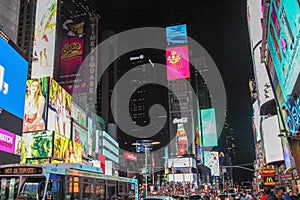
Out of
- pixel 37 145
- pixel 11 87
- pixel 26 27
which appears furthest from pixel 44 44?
pixel 26 27

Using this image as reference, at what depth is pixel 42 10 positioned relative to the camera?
6650 centimetres

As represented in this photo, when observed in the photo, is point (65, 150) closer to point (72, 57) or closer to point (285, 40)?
point (72, 57)

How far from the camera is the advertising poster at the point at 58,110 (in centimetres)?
4000

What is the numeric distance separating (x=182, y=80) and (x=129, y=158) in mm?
46935

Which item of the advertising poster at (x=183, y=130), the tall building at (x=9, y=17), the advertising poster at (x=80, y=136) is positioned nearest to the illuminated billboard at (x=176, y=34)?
the advertising poster at (x=183, y=130)

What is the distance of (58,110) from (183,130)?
9606 cm

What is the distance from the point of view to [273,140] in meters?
38.4

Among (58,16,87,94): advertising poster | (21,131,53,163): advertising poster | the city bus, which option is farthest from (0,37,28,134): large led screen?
(58,16,87,94): advertising poster

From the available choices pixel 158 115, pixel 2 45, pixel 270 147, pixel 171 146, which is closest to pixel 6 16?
pixel 2 45

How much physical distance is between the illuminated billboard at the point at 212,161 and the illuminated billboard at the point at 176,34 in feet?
172

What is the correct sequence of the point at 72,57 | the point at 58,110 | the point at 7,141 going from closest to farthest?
the point at 7,141
the point at 58,110
the point at 72,57

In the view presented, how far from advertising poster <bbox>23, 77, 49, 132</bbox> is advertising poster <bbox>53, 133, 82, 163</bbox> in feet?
8.12

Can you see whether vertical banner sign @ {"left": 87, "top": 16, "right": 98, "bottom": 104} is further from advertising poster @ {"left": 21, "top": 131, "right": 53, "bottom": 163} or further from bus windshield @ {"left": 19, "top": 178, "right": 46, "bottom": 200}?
bus windshield @ {"left": 19, "top": 178, "right": 46, "bottom": 200}

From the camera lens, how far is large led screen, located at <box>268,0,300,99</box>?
10539 mm
